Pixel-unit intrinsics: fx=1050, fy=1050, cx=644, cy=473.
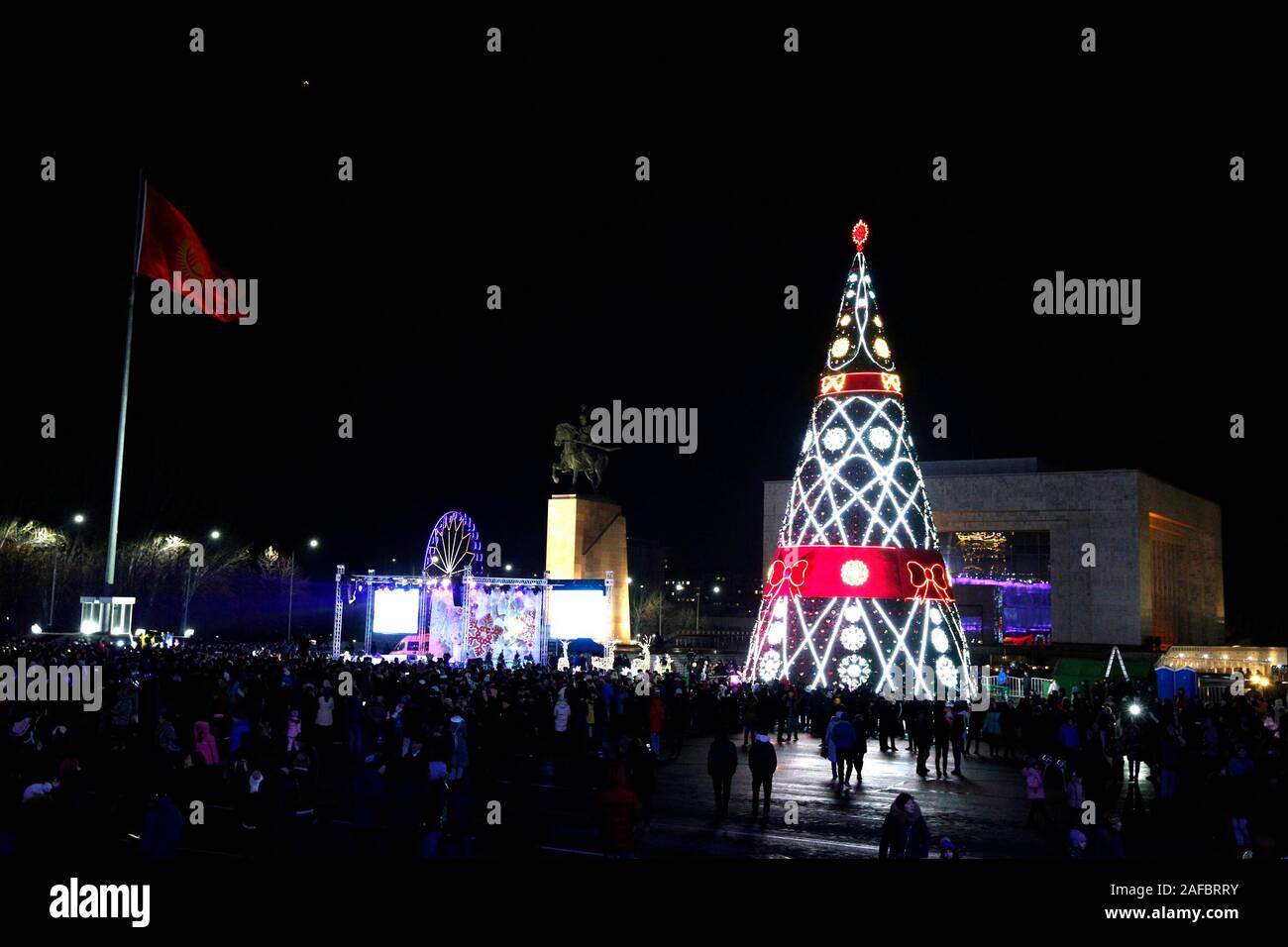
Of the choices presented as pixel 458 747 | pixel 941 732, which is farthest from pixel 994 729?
pixel 458 747

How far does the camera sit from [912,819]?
927cm

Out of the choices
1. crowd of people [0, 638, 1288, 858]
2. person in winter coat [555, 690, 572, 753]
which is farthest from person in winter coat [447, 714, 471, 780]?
person in winter coat [555, 690, 572, 753]

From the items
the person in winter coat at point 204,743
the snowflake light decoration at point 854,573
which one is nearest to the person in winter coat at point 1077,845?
the person in winter coat at point 204,743

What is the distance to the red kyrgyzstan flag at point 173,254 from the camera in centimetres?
2255

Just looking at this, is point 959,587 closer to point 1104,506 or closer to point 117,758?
point 1104,506

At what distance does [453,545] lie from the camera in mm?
37500

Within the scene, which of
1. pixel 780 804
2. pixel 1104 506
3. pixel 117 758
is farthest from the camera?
pixel 1104 506

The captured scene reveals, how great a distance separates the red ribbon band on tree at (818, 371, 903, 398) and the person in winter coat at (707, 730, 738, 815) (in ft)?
51.3

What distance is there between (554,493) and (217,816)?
26.7m

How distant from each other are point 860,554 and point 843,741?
446 inches

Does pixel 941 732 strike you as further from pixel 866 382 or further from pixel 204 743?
pixel 204 743

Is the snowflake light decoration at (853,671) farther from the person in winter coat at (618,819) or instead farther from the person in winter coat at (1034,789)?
the person in winter coat at (618,819)

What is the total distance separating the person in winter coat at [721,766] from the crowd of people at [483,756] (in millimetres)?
30
